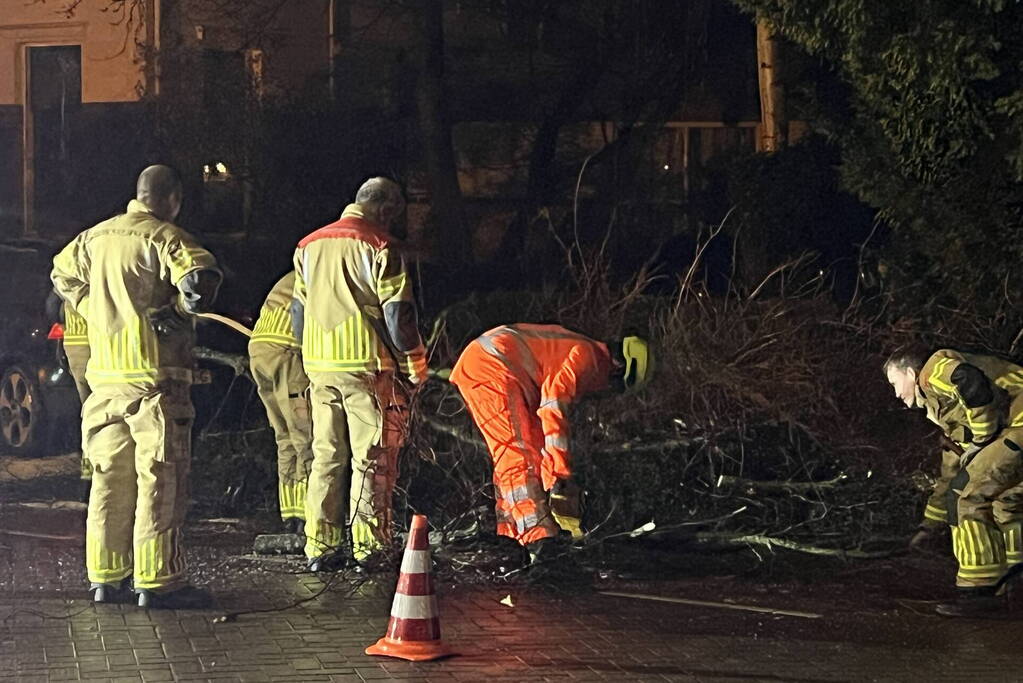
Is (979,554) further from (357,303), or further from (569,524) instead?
(357,303)

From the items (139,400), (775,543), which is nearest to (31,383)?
(139,400)

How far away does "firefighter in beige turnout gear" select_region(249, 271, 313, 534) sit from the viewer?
10094mm

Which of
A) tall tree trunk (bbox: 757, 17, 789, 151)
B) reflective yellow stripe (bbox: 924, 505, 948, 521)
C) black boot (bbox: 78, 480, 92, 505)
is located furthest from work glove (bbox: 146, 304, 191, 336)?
tall tree trunk (bbox: 757, 17, 789, 151)

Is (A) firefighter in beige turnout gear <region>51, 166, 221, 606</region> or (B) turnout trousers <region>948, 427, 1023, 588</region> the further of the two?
(B) turnout trousers <region>948, 427, 1023, 588</region>

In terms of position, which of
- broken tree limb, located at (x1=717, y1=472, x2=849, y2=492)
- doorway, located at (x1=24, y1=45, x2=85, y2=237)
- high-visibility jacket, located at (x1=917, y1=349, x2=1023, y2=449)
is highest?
doorway, located at (x1=24, y1=45, x2=85, y2=237)

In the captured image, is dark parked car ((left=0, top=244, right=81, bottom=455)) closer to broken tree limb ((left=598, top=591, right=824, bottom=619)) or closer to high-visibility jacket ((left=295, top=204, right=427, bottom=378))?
high-visibility jacket ((left=295, top=204, right=427, bottom=378))

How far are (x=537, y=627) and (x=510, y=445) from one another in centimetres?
118

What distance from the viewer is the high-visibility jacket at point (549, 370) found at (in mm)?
8672

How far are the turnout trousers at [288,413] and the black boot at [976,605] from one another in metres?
3.84

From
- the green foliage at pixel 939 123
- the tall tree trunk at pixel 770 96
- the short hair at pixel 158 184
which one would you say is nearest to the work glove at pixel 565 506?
the short hair at pixel 158 184

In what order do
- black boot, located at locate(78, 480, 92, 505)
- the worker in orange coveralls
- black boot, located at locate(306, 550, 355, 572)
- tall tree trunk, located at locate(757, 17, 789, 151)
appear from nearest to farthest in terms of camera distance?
the worker in orange coveralls < black boot, located at locate(306, 550, 355, 572) < black boot, located at locate(78, 480, 92, 505) < tall tree trunk, located at locate(757, 17, 789, 151)

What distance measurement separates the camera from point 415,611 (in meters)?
7.03

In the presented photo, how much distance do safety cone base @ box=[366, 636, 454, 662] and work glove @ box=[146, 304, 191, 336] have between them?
210 cm

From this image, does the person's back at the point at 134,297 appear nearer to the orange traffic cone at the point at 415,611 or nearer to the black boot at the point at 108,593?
the black boot at the point at 108,593
